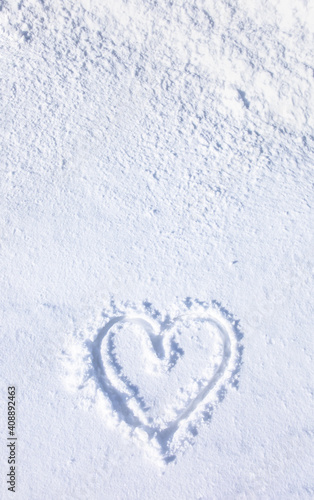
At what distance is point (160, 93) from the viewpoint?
1.24 m

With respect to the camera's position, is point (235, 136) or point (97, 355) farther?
point (235, 136)

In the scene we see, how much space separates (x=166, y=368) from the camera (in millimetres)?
1062

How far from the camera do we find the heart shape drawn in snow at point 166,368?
1033 millimetres

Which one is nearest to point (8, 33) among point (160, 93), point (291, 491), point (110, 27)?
point (110, 27)

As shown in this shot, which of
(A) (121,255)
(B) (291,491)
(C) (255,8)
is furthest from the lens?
(C) (255,8)

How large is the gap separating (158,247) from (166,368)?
0.98ft

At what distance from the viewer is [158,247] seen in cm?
114

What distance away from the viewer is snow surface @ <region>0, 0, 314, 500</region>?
39.9 inches

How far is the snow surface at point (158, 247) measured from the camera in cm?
101

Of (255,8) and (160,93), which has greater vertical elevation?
(255,8)

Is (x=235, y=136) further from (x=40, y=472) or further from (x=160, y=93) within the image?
(x=40, y=472)

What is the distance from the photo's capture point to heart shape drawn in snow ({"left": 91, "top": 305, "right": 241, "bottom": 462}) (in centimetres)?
103

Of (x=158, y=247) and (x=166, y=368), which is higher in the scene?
(x=158, y=247)

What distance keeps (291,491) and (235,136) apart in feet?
2.86
